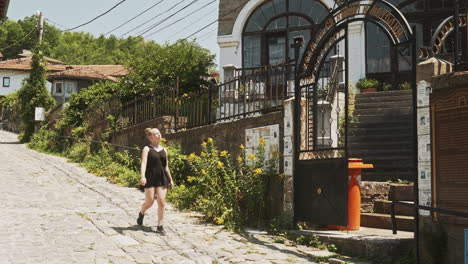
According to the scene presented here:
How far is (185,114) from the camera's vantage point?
42.7 feet

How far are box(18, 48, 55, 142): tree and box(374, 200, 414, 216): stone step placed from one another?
2519 centimetres

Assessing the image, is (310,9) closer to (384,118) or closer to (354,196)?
(384,118)

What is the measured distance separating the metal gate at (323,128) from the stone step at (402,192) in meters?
1.00

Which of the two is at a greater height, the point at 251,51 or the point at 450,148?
the point at 251,51

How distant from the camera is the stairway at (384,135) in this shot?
968 cm

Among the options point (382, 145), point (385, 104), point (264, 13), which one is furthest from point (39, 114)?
point (382, 145)

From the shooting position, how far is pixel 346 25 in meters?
7.59

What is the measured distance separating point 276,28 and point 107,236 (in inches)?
492

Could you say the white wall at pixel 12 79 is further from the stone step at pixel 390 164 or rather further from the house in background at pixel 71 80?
the stone step at pixel 390 164

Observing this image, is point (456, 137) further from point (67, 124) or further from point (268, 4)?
point (67, 124)

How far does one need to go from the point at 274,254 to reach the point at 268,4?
43.4 ft

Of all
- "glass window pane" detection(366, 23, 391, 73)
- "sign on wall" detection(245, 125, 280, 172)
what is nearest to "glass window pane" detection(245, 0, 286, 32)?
"glass window pane" detection(366, 23, 391, 73)

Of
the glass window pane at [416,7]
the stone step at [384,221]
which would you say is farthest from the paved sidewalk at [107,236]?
the glass window pane at [416,7]

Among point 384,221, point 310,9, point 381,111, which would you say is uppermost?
point 310,9
